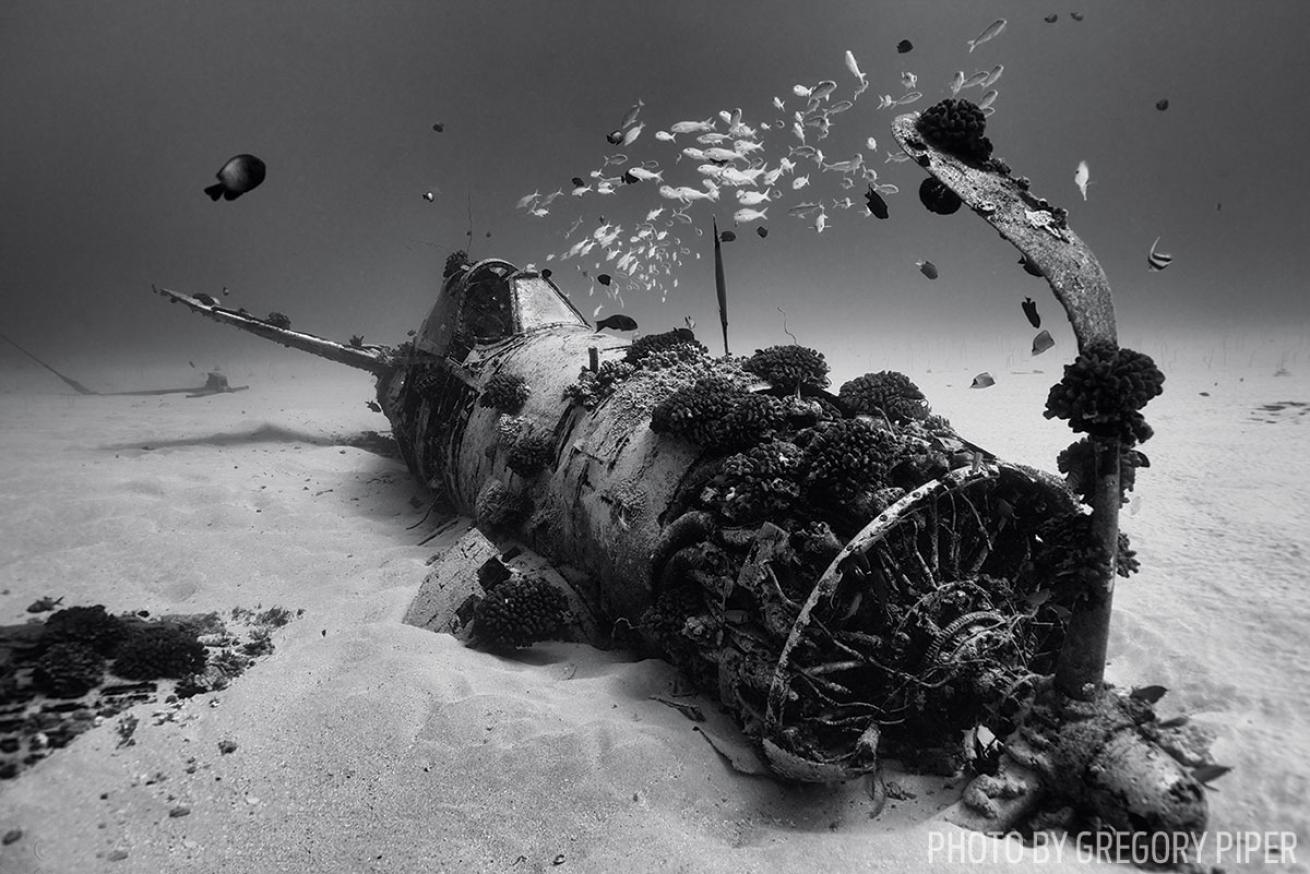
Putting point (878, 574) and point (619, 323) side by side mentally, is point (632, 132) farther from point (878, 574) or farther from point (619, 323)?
point (878, 574)

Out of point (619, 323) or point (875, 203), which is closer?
point (875, 203)

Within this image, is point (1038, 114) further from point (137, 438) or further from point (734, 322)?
point (137, 438)

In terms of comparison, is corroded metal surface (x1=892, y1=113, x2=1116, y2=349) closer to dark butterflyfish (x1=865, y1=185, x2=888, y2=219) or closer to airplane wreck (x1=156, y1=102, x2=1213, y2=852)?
airplane wreck (x1=156, y1=102, x2=1213, y2=852)

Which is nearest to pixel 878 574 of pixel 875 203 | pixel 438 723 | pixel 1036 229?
pixel 1036 229

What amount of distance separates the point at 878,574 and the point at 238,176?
5.01 meters

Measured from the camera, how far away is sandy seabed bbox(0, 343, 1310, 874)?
2.71 metres

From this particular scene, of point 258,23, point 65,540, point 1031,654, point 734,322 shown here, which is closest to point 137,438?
point 65,540

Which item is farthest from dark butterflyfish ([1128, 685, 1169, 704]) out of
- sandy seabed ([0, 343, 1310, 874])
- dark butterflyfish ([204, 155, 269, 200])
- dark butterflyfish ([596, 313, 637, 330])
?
dark butterflyfish ([204, 155, 269, 200])

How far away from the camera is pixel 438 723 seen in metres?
3.57

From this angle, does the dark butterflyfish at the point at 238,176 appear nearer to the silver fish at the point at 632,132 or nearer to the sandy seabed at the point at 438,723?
the sandy seabed at the point at 438,723

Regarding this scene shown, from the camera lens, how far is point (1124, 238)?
3602 inches

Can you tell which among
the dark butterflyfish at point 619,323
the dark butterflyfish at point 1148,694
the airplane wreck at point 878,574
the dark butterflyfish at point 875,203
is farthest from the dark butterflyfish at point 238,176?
the dark butterflyfish at point 1148,694

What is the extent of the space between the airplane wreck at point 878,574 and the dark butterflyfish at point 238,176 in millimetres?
3106

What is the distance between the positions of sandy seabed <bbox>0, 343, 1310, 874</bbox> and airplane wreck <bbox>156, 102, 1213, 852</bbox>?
1.11 ft
